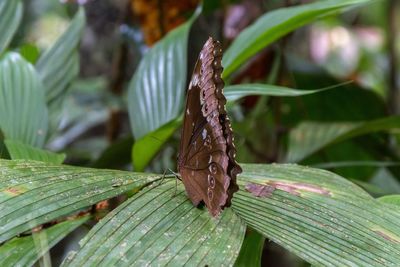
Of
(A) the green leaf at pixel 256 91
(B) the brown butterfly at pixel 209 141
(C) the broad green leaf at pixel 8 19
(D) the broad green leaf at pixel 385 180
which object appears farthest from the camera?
(D) the broad green leaf at pixel 385 180

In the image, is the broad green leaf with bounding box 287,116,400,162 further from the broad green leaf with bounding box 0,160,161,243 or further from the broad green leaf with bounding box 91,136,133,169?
the broad green leaf with bounding box 0,160,161,243

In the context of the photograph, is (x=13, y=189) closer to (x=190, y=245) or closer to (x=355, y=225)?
(x=190, y=245)

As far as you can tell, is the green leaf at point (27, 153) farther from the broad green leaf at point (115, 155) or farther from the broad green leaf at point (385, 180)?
the broad green leaf at point (385, 180)

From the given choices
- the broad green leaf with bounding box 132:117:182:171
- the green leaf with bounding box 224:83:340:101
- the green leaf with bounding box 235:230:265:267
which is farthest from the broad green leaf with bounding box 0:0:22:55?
the green leaf with bounding box 235:230:265:267

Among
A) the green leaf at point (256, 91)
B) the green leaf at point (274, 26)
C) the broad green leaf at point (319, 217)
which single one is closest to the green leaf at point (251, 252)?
the broad green leaf at point (319, 217)

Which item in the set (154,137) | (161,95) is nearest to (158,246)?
(154,137)

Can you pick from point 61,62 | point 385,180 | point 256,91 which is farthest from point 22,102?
point 385,180
